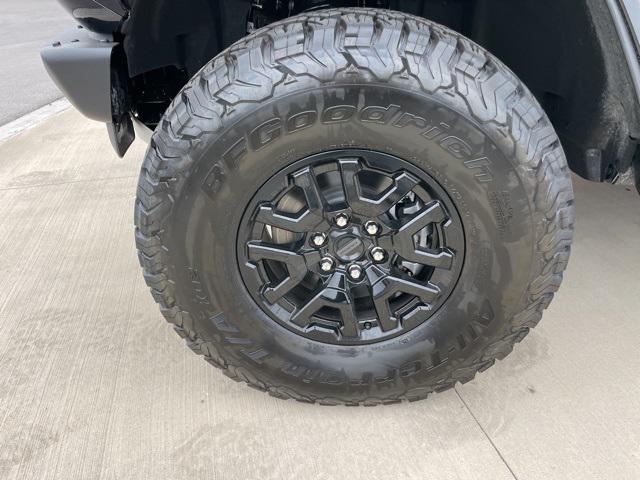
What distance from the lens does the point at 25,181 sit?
3.62 metres

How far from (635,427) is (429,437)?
2.13 ft

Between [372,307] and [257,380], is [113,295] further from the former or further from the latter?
[372,307]

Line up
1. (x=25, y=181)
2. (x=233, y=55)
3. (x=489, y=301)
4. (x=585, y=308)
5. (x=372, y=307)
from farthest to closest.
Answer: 1. (x=25, y=181)
2. (x=585, y=308)
3. (x=372, y=307)
4. (x=489, y=301)
5. (x=233, y=55)

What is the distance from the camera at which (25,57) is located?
8312 mm

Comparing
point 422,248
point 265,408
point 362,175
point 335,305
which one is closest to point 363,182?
point 362,175

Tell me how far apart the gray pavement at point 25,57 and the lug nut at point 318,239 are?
12.5 ft

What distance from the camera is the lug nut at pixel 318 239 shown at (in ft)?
5.09

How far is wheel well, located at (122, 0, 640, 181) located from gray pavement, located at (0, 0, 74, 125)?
9.15ft

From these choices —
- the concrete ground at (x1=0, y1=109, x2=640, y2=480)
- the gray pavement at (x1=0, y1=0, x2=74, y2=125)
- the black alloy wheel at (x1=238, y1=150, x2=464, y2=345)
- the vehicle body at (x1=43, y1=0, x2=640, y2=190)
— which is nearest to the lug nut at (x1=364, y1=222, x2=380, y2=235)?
Result: the black alloy wheel at (x1=238, y1=150, x2=464, y2=345)

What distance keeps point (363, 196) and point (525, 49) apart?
95 cm

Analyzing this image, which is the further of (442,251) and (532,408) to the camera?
(532,408)

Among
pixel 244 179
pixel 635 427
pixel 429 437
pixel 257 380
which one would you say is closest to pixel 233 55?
pixel 244 179

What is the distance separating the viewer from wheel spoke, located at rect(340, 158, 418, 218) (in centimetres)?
146

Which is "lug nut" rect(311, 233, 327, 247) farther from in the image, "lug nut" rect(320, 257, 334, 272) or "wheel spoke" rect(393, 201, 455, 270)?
"wheel spoke" rect(393, 201, 455, 270)
